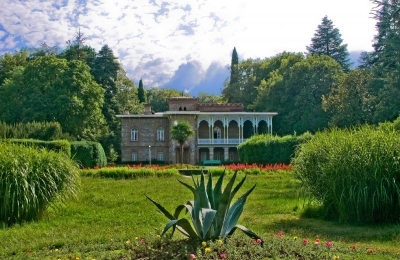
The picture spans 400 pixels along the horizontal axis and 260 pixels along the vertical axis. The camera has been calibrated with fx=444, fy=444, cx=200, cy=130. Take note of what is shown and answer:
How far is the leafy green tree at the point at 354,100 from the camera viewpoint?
101ft

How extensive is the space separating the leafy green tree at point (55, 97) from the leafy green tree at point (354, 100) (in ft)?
60.3

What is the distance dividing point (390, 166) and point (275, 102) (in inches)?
1403

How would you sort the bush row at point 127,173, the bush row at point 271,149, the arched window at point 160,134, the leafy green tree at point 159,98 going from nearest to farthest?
the bush row at point 127,173, the bush row at point 271,149, the arched window at point 160,134, the leafy green tree at point 159,98

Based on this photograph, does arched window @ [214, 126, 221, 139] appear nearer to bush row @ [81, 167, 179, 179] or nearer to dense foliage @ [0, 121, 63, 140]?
dense foliage @ [0, 121, 63, 140]

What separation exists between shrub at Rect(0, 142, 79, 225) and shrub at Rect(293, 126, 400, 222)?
16.2 feet

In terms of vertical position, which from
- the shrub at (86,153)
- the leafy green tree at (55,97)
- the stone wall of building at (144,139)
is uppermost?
the leafy green tree at (55,97)

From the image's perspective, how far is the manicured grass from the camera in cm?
555

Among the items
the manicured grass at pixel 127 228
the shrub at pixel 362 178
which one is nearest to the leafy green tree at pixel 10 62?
the manicured grass at pixel 127 228

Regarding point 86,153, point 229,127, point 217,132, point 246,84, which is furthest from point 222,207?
point 246,84

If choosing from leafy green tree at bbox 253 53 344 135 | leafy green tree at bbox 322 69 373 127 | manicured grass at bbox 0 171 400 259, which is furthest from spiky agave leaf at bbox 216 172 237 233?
leafy green tree at bbox 253 53 344 135

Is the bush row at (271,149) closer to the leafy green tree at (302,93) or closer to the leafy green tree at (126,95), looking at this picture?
the leafy green tree at (302,93)

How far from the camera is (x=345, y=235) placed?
22.0 ft

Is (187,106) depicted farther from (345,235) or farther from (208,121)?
(345,235)

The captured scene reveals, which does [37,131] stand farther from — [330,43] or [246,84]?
[330,43]
